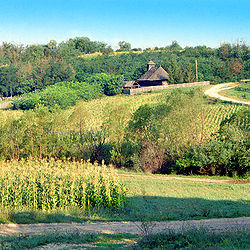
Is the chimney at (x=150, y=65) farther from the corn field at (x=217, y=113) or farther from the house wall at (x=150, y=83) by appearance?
the corn field at (x=217, y=113)

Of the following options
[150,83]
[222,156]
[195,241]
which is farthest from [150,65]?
[195,241]

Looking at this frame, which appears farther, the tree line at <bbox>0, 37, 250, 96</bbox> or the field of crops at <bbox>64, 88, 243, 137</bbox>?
the tree line at <bbox>0, 37, 250, 96</bbox>

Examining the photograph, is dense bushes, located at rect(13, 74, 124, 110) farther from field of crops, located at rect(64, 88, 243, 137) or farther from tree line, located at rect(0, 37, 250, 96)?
tree line, located at rect(0, 37, 250, 96)

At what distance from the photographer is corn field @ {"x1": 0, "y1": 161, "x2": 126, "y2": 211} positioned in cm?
1397

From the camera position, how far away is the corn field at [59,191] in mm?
13969

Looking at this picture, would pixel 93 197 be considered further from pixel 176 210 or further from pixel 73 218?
pixel 176 210

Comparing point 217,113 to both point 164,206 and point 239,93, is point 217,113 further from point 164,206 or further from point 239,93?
point 164,206

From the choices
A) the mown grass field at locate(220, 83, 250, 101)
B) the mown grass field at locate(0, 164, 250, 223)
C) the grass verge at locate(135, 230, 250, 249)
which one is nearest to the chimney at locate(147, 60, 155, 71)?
the mown grass field at locate(220, 83, 250, 101)

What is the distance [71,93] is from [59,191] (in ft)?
142

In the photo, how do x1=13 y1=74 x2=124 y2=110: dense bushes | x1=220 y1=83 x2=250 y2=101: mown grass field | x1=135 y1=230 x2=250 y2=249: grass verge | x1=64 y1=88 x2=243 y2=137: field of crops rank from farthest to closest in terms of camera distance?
x1=13 y1=74 x2=124 y2=110: dense bushes, x1=220 y1=83 x2=250 y2=101: mown grass field, x1=64 y1=88 x2=243 y2=137: field of crops, x1=135 y1=230 x2=250 y2=249: grass verge

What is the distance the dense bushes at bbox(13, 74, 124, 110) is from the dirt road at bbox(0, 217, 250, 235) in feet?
122

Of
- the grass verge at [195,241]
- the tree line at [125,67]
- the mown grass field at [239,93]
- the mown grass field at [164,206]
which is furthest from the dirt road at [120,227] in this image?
the tree line at [125,67]

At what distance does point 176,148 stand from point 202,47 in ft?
242

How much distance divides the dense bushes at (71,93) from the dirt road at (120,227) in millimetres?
37052
